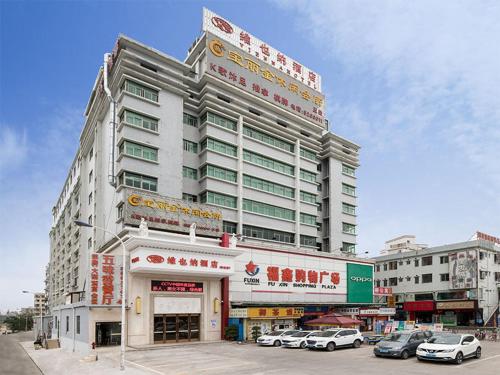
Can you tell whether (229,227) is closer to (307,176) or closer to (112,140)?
(307,176)

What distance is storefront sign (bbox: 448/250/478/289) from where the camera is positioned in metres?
79.8

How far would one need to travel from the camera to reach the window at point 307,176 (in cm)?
7269

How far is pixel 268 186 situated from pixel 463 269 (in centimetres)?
3973

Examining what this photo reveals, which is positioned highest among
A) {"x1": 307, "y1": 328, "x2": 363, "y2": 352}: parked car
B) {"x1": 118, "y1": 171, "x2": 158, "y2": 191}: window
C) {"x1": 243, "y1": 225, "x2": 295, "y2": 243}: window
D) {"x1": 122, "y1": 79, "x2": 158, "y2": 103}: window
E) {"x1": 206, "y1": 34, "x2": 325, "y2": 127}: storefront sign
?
{"x1": 206, "y1": 34, "x2": 325, "y2": 127}: storefront sign

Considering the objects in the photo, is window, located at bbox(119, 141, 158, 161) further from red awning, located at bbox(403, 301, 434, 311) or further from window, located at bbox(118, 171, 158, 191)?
red awning, located at bbox(403, 301, 434, 311)

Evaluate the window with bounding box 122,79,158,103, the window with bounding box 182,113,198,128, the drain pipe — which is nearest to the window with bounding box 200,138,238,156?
the window with bounding box 182,113,198,128

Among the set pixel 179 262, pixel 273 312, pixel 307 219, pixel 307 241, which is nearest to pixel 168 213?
pixel 179 262

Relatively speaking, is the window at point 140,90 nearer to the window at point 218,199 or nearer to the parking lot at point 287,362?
the window at point 218,199

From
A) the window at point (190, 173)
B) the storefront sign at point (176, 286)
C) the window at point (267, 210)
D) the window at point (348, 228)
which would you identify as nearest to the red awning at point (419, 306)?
the window at point (348, 228)

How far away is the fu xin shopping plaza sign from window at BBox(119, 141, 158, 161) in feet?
46.5

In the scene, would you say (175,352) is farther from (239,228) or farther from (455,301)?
(455,301)

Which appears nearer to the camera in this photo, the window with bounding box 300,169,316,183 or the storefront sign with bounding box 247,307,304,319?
the storefront sign with bounding box 247,307,304,319

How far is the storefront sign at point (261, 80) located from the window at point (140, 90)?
29.4 feet

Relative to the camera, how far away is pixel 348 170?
83.1m
